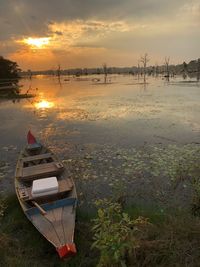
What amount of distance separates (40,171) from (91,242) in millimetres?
3357

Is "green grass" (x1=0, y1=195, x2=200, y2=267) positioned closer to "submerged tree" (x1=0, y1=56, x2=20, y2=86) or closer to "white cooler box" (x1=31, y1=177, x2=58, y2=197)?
"white cooler box" (x1=31, y1=177, x2=58, y2=197)

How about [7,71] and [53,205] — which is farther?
[7,71]

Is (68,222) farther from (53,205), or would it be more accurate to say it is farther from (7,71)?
(7,71)

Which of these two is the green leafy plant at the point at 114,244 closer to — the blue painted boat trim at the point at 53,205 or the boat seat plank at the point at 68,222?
the boat seat plank at the point at 68,222

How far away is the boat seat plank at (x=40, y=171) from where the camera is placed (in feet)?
26.3

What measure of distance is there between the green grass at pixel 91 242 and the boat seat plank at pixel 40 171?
4.31 ft

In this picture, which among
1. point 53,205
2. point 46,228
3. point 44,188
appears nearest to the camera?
point 46,228

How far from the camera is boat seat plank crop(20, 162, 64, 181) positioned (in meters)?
8.03

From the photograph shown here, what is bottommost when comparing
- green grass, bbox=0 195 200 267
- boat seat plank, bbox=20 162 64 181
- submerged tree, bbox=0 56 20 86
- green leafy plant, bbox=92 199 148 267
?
green grass, bbox=0 195 200 267

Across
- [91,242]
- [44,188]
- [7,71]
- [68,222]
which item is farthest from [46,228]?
[7,71]

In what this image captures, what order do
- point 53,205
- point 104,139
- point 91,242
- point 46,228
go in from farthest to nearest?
point 104,139 → point 53,205 → point 91,242 → point 46,228

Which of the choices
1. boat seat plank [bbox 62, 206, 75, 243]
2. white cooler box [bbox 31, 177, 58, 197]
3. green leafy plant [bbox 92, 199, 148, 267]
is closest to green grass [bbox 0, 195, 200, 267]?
green leafy plant [bbox 92, 199, 148, 267]

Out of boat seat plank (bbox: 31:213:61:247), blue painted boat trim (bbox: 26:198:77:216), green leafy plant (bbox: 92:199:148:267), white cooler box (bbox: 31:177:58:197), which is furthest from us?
white cooler box (bbox: 31:177:58:197)

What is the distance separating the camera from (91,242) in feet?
18.3
